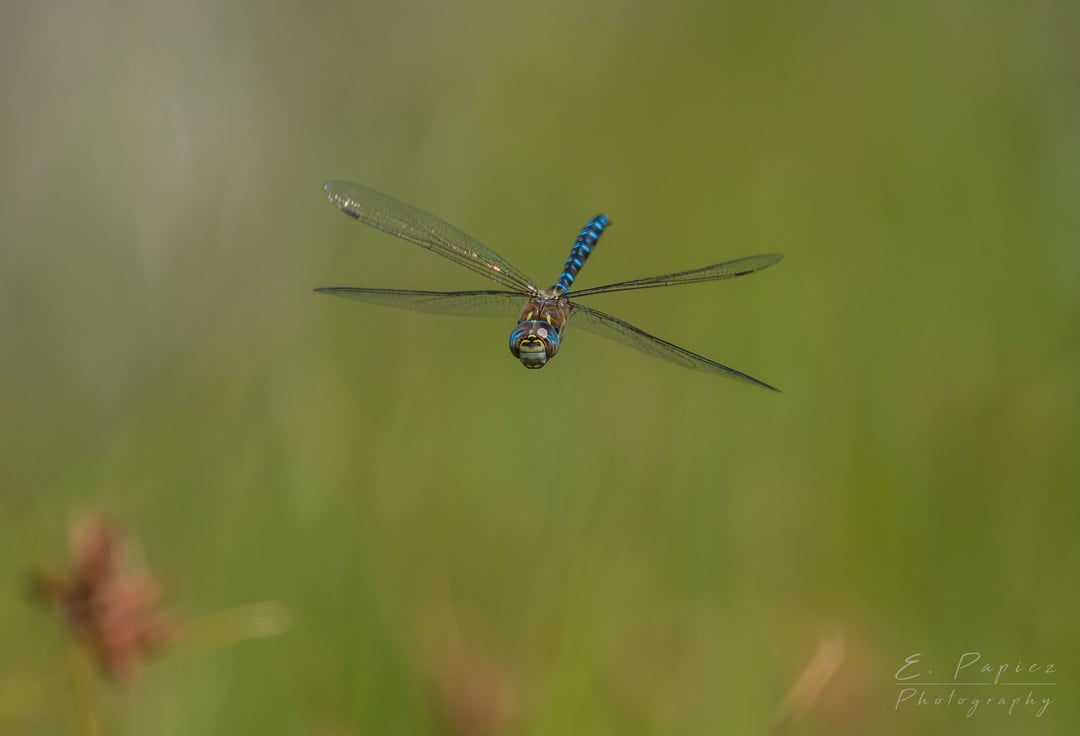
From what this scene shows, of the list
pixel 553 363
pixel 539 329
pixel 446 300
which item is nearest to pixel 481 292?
pixel 446 300

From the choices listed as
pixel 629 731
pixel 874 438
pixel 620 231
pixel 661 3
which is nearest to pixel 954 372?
pixel 874 438

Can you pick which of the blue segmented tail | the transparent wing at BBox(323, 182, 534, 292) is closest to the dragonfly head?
the transparent wing at BBox(323, 182, 534, 292)

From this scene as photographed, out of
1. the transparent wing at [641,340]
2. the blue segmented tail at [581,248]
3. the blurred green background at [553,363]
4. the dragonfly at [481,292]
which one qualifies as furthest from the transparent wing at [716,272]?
the blue segmented tail at [581,248]

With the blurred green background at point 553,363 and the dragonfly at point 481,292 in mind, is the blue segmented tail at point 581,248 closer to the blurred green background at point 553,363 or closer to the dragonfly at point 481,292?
the dragonfly at point 481,292

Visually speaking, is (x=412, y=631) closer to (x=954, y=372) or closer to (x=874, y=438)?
(x=874, y=438)

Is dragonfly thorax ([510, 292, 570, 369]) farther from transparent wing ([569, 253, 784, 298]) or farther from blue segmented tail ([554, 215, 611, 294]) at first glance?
blue segmented tail ([554, 215, 611, 294])
